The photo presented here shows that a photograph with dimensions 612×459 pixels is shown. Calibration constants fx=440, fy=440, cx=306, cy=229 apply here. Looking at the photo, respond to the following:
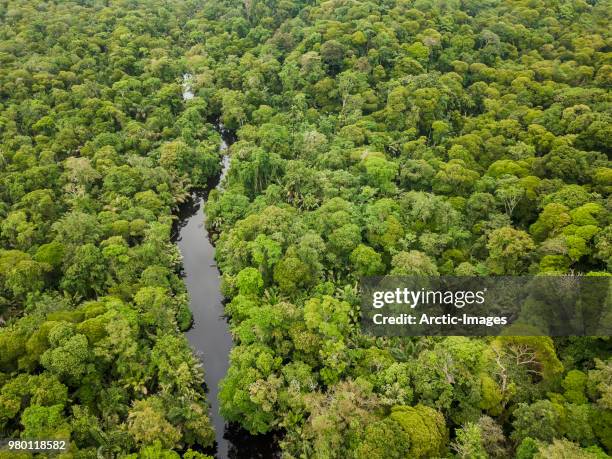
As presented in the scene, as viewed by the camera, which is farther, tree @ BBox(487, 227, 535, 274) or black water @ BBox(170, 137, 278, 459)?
tree @ BBox(487, 227, 535, 274)

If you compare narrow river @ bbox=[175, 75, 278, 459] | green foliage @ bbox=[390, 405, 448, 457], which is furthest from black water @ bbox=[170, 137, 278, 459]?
green foliage @ bbox=[390, 405, 448, 457]

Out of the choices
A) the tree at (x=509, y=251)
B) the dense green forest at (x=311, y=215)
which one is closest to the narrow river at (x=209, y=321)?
the dense green forest at (x=311, y=215)

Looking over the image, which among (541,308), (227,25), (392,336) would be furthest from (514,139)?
(227,25)

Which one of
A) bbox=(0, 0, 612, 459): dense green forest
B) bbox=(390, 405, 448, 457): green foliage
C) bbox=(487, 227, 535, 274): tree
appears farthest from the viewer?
bbox=(487, 227, 535, 274): tree

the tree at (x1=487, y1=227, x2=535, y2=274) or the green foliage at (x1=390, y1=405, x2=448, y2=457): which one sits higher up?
the tree at (x1=487, y1=227, x2=535, y2=274)

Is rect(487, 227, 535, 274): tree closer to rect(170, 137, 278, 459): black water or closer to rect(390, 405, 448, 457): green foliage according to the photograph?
rect(390, 405, 448, 457): green foliage

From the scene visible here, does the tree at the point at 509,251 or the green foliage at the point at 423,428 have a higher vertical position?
the tree at the point at 509,251

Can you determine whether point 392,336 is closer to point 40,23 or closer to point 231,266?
point 231,266

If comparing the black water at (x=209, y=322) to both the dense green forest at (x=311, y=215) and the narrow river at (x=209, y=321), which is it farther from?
the dense green forest at (x=311, y=215)
